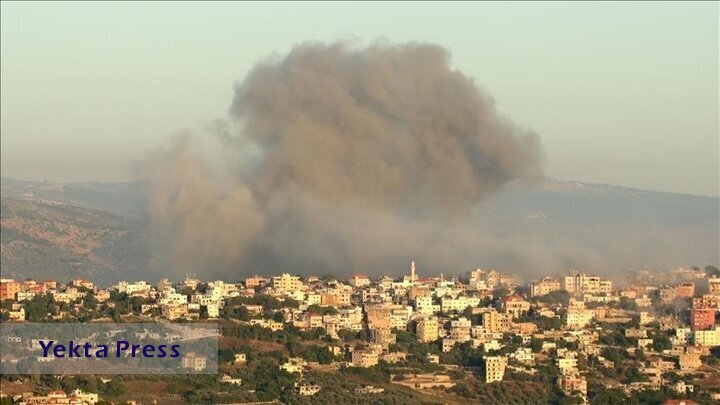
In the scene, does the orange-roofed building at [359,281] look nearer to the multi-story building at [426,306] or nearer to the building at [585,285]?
the multi-story building at [426,306]

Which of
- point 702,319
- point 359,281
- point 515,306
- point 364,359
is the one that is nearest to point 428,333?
A: point 364,359

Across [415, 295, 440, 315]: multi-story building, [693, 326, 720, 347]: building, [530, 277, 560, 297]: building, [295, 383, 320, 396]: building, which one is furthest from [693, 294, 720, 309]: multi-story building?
[295, 383, 320, 396]: building

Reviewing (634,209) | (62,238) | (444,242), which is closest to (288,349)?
(444,242)

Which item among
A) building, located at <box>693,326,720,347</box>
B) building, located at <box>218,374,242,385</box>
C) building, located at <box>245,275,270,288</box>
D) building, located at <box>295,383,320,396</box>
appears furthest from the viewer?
building, located at <box>245,275,270,288</box>

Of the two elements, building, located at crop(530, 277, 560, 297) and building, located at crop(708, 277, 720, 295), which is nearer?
building, located at crop(708, 277, 720, 295)

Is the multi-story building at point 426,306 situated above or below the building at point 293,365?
above

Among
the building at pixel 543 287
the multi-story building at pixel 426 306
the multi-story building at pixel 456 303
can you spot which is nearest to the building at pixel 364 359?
the multi-story building at pixel 426 306

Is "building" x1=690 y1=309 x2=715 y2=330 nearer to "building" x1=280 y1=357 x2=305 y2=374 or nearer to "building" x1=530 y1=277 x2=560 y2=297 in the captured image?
"building" x1=530 y1=277 x2=560 y2=297
